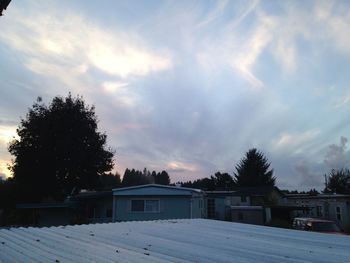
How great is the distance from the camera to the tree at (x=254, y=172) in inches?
2852

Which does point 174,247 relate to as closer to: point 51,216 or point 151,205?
point 151,205

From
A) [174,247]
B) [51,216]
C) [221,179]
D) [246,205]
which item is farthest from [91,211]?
[221,179]

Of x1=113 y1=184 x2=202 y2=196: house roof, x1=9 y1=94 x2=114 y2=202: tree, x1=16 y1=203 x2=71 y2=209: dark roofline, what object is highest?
x1=9 y1=94 x2=114 y2=202: tree

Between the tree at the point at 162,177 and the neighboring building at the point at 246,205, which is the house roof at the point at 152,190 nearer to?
the neighboring building at the point at 246,205

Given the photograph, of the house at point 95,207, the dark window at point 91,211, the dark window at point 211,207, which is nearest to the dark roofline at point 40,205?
the house at point 95,207

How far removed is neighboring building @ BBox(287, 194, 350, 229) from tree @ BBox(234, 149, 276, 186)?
28.3m

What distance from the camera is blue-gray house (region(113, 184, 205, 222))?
29.4 metres

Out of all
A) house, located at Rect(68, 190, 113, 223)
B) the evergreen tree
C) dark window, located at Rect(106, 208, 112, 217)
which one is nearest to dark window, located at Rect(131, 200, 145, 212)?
house, located at Rect(68, 190, 113, 223)

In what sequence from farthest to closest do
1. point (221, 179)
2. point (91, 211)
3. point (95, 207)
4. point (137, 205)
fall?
point (221, 179) < point (91, 211) < point (95, 207) < point (137, 205)

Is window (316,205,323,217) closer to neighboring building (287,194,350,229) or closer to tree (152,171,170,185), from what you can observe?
neighboring building (287,194,350,229)

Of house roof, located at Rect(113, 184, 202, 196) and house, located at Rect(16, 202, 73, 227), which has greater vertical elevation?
house roof, located at Rect(113, 184, 202, 196)

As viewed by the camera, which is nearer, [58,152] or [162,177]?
[58,152]

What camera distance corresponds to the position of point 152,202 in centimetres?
2969

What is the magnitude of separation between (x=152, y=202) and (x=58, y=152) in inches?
540
